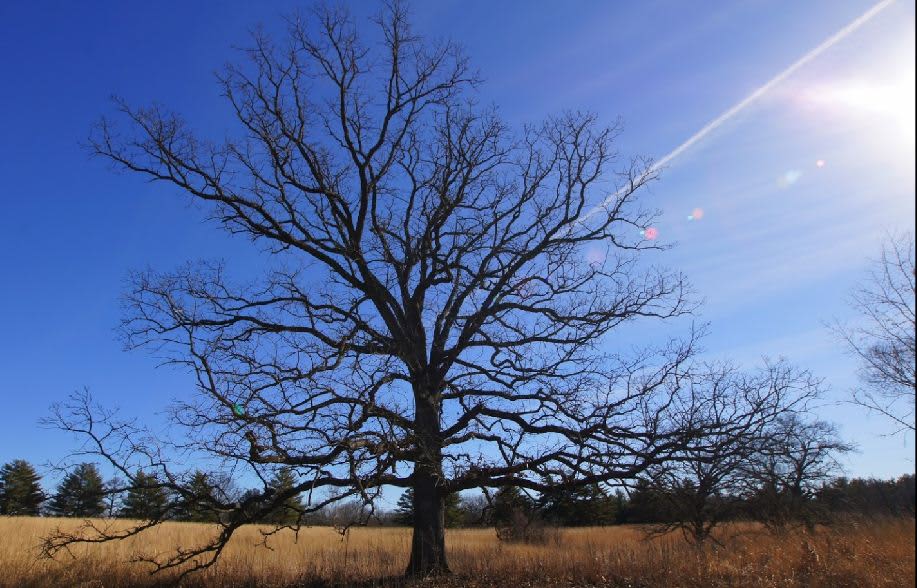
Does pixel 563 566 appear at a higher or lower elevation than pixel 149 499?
lower

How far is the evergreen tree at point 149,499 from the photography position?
36.6 feet

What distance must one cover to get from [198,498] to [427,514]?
464 cm

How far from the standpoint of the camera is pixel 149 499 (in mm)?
11773

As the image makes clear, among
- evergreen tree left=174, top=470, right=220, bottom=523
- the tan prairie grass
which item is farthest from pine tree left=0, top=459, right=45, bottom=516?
evergreen tree left=174, top=470, right=220, bottom=523

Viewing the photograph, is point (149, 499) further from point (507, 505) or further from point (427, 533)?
point (507, 505)

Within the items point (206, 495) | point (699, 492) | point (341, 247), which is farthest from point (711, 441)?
point (206, 495)

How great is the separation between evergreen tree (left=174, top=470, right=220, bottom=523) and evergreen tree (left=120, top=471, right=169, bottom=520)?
456 millimetres

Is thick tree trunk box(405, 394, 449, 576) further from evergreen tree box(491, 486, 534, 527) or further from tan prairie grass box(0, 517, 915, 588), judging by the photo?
evergreen tree box(491, 486, 534, 527)

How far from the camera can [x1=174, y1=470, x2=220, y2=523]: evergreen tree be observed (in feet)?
35.9

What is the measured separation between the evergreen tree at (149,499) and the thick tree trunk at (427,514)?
16.8 ft

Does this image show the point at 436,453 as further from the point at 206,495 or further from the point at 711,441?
the point at 711,441

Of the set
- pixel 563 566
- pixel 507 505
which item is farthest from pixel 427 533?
pixel 563 566

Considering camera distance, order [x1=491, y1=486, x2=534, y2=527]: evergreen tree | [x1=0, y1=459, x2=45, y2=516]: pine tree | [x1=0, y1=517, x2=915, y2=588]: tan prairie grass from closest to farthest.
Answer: [x1=0, y1=517, x2=915, y2=588]: tan prairie grass → [x1=491, y1=486, x2=534, y2=527]: evergreen tree → [x1=0, y1=459, x2=45, y2=516]: pine tree

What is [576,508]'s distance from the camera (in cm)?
1159
